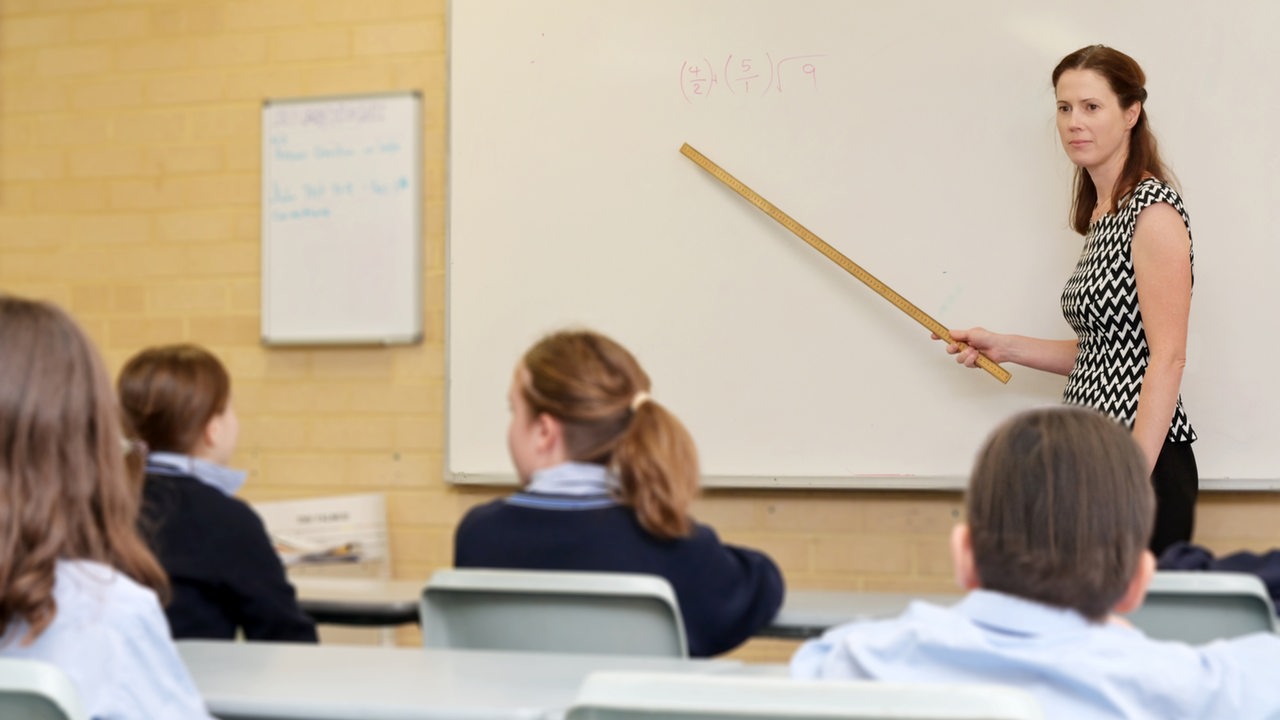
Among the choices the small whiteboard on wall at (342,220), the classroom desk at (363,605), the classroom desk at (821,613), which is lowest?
the classroom desk at (363,605)

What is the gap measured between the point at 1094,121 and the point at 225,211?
94.4 inches

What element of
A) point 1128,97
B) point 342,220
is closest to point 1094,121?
point 1128,97

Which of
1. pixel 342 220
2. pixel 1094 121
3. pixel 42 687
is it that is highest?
pixel 1094 121

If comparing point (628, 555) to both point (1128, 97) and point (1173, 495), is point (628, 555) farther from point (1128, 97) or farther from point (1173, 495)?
point (1128, 97)

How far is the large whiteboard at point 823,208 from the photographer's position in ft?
10.3

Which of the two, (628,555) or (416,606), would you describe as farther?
(416,606)

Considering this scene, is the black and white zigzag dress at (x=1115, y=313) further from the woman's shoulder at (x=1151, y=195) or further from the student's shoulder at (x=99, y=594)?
the student's shoulder at (x=99, y=594)

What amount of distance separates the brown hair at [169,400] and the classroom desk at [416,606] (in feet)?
1.15

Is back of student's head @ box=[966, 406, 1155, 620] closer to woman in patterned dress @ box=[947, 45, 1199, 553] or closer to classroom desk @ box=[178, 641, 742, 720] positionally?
classroom desk @ box=[178, 641, 742, 720]

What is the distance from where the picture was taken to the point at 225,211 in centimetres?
393

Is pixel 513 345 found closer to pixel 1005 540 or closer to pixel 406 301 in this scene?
pixel 406 301

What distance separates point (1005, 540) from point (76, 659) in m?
0.86

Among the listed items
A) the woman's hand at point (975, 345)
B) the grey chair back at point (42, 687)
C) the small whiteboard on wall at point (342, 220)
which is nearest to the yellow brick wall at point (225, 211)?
the small whiteboard on wall at point (342, 220)

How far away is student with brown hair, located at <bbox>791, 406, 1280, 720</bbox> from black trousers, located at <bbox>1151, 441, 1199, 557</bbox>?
1.47 metres
